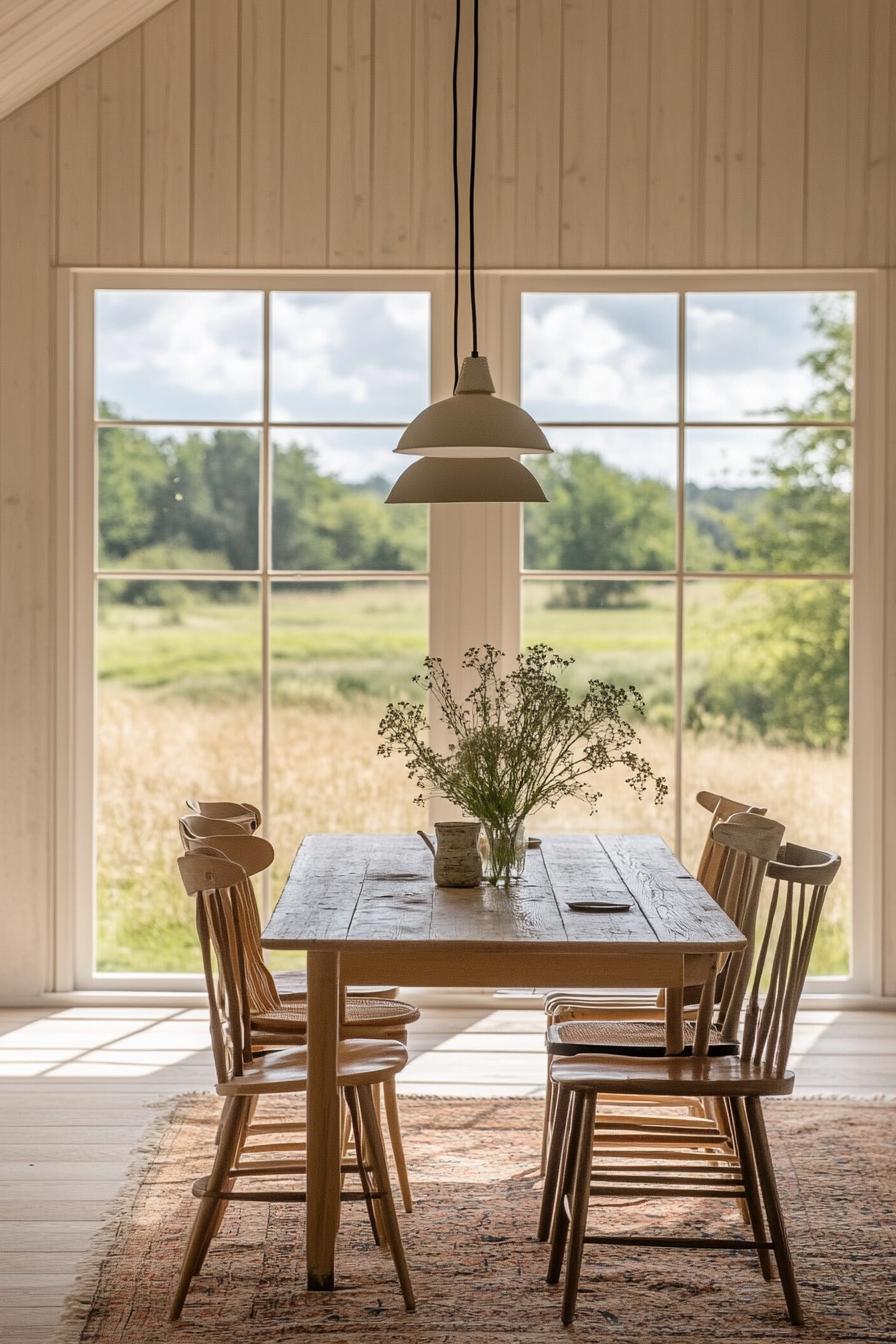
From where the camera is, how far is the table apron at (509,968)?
2.86 metres

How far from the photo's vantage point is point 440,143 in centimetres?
519

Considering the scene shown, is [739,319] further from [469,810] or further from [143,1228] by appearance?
[143,1228]

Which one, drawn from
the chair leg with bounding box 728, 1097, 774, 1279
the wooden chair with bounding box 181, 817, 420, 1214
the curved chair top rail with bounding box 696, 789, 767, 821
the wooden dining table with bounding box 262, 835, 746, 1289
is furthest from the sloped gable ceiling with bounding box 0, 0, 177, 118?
the chair leg with bounding box 728, 1097, 774, 1279

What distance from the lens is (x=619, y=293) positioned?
17.5ft

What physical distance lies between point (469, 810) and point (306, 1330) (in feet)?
3.89

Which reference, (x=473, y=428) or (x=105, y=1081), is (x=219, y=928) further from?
(x=105, y=1081)

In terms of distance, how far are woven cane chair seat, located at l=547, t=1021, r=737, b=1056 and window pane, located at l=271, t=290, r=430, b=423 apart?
8.73ft

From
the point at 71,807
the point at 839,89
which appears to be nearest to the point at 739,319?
the point at 839,89

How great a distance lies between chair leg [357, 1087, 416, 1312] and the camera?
288cm

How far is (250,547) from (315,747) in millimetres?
780

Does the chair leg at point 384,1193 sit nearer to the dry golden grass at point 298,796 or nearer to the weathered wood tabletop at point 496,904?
the weathered wood tabletop at point 496,904

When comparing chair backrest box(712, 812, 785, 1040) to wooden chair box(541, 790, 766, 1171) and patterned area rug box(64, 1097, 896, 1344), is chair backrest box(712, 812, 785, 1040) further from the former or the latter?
patterned area rug box(64, 1097, 896, 1344)

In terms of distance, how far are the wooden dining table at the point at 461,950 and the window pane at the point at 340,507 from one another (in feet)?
7.59

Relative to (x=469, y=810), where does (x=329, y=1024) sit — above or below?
below
